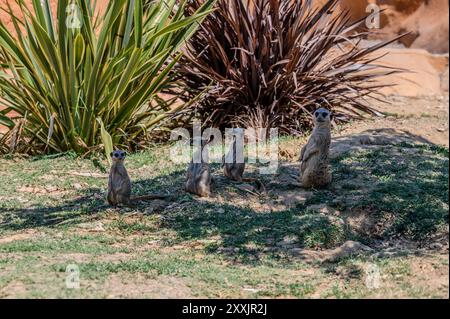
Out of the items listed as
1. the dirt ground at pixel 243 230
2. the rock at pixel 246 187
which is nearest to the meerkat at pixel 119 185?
the dirt ground at pixel 243 230

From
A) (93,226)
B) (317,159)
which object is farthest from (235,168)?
(93,226)

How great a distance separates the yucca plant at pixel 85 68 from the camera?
842 cm

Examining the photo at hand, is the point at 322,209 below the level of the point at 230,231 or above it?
above

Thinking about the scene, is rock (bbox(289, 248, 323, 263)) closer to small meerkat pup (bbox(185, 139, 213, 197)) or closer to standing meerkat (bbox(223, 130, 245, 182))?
small meerkat pup (bbox(185, 139, 213, 197))

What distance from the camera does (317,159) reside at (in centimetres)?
694

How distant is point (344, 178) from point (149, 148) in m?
2.58

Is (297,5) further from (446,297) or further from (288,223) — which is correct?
(446,297)

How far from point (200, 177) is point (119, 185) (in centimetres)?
65

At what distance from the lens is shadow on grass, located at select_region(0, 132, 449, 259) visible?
606cm

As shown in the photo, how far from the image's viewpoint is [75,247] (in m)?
5.97

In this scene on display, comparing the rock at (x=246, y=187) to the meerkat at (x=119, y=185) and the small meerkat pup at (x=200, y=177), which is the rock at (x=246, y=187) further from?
the meerkat at (x=119, y=185)

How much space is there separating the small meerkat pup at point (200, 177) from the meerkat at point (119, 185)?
0.41 m

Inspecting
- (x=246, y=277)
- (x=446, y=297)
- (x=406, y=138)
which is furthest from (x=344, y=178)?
(x=446, y=297)

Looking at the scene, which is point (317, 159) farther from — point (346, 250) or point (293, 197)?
point (346, 250)
